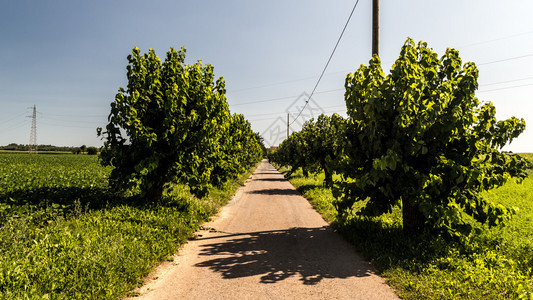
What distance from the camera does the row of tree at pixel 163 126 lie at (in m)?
8.05

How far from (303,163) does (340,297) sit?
1866 cm

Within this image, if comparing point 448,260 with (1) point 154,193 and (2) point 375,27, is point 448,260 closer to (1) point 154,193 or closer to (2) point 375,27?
(2) point 375,27

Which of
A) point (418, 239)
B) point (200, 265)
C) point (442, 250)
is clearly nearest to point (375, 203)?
point (418, 239)

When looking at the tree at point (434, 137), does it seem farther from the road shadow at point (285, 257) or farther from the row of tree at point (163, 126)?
the row of tree at point (163, 126)

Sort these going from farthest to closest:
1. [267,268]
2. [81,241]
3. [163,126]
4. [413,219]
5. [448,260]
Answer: [163,126], [413,219], [267,268], [448,260], [81,241]

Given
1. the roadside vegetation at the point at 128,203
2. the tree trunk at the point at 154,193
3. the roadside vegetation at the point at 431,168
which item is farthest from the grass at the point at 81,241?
the roadside vegetation at the point at 431,168

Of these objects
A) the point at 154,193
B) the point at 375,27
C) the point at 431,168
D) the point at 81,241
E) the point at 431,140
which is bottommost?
the point at 81,241

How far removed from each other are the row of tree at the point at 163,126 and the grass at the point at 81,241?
43.2 inches

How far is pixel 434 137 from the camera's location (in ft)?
21.4

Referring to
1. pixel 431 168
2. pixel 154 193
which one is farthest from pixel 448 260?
pixel 154 193

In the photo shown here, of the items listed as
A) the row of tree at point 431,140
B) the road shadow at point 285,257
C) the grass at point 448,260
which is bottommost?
the road shadow at point 285,257

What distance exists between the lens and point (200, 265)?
587 centimetres

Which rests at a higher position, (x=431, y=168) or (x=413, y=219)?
(x=431, y=168)

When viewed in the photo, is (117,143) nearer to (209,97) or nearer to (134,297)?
(209,97)
